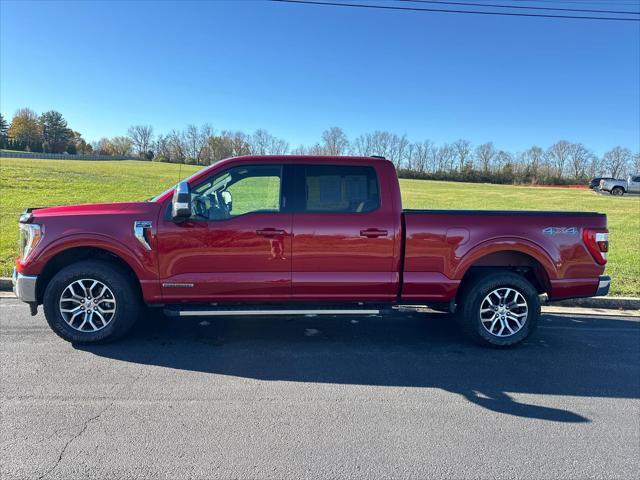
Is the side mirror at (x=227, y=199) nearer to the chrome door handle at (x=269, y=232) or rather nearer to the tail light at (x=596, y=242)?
the chrome door handle at (x=269, y=232)

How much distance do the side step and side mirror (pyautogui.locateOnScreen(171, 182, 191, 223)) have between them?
0.97m

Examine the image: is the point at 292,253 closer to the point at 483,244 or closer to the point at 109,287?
the point at 109,287

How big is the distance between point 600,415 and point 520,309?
1.42 meters

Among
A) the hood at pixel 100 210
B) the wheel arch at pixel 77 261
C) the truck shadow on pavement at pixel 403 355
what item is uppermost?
the hood at pixel 100 210

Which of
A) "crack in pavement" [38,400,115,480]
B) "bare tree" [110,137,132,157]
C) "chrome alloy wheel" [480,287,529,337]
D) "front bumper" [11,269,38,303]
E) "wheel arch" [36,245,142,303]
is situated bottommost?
"crack in pavement" [38,400,115,480]

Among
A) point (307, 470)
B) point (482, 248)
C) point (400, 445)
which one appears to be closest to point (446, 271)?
point (482, 248)

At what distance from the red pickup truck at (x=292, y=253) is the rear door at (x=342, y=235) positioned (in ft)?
0.04

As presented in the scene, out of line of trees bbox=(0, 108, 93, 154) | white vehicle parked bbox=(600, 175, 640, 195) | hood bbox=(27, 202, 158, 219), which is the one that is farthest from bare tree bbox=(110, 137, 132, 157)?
hood bbox=(27, 202, 158, 219)

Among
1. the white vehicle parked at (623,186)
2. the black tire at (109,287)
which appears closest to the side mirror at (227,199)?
the black tire at (109,287)

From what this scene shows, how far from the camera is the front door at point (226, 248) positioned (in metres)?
4.14

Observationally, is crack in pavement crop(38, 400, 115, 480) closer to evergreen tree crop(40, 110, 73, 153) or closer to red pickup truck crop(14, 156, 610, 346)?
red pickup truck crop(14, 156, 610, 346)

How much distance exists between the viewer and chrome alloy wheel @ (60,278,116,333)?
4195 millimetres

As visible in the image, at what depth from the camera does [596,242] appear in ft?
14.6

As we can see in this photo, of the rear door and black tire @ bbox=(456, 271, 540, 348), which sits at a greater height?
the rear door
